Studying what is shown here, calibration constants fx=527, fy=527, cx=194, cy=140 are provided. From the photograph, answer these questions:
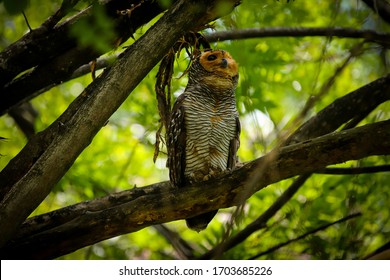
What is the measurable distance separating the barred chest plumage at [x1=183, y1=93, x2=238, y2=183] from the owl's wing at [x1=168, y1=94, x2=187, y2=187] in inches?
1.9

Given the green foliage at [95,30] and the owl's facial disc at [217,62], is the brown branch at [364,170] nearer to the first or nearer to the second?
the owl's facial disc at [217,62]

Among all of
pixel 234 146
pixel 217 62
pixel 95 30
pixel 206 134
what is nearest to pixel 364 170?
pixel 234 146

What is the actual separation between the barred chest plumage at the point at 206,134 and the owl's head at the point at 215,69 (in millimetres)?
189

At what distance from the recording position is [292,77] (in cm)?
620

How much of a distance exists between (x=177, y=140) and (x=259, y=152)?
104 centimetres

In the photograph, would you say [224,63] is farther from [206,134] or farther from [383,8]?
[383,8]

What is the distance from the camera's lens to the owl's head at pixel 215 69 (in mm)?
4859

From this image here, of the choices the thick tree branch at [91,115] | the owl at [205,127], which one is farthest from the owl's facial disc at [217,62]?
the thick tree branch at [91,115]

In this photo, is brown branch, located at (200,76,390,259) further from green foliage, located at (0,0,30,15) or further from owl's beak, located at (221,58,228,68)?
green foliage, located at (0,0,30,15)

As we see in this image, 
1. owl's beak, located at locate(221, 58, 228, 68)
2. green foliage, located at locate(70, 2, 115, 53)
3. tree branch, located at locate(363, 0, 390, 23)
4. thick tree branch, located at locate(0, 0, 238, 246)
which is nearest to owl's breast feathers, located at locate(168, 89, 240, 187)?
owl's beak, located at locate(221, 58, 228, 68)

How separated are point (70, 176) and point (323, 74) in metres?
3.35
